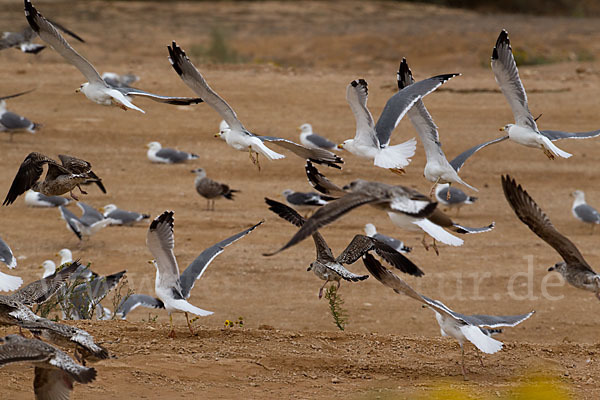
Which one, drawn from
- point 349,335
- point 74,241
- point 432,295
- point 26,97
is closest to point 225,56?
point 26,97

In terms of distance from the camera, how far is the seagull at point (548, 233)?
7176mm

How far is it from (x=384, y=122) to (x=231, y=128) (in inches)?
56.4

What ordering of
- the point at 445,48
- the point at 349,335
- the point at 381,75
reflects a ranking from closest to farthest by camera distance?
the point at 349,335 → the point at 381,75 → the point at 445,48

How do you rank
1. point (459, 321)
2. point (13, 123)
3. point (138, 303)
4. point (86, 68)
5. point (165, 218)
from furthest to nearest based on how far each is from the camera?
point (13, 123)
point (138, 303)
point (86, 68)
point (165, 218)
point (459, 321)

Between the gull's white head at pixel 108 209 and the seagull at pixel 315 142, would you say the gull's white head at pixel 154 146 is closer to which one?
the seagull at pixel 315 142

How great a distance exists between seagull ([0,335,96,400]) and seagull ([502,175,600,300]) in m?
3.10

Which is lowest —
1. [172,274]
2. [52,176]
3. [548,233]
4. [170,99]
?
[172,274]

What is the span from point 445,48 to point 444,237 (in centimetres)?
1920

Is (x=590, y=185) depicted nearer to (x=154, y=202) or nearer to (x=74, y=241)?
(x=154, y=202)

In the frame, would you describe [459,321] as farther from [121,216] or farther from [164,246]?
[121,216]

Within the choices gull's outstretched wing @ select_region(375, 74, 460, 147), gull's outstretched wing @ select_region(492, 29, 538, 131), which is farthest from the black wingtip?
gull's outstretched wing @ select_region(492, 29, 538, 131)

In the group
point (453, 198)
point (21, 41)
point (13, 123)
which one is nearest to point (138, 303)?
point (453, 198)

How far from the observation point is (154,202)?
53.4 feet

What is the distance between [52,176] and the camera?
9.10m
